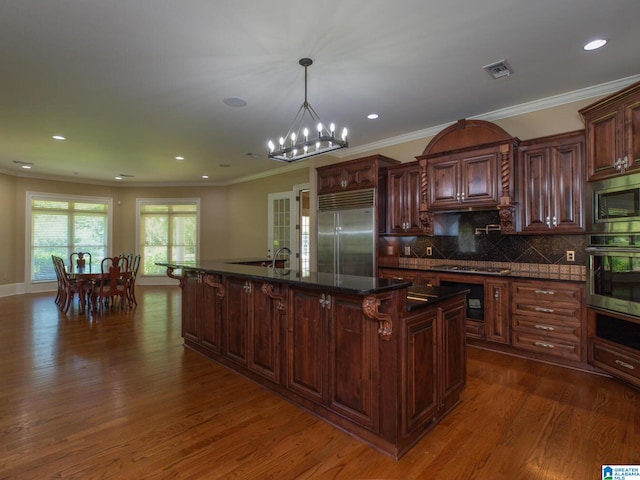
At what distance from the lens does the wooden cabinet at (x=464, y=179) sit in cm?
399

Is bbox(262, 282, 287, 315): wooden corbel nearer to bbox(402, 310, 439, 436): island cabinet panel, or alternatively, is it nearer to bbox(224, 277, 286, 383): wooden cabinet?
bbox(224, 277, 286, 383): wooden cabinet

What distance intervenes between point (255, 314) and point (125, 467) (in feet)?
4.48

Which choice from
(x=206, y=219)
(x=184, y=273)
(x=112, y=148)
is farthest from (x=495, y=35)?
(x=206, y=219)

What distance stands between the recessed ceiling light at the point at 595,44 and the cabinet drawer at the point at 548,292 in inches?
83.8

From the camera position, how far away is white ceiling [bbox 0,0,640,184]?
2398 mm

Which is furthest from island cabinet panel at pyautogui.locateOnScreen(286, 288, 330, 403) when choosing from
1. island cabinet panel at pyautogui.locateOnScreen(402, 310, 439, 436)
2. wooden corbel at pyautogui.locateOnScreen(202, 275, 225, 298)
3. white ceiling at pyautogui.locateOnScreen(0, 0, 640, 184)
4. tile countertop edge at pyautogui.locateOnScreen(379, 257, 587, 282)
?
tile countertop edge at pyautogui.locateOnScreen(379, 257, 587, 282)

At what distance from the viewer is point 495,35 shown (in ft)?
8.82

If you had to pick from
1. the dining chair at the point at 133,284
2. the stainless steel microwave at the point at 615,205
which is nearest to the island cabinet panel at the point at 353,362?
the stainless steel microwave at the point at 615,205

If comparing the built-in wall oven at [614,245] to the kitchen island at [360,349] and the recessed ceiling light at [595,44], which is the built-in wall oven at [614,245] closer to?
the recessed ceiling light at [595,44]

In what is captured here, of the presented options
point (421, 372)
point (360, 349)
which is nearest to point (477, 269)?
point (421, 372)

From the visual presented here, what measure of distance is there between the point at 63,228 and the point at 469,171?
957 cm

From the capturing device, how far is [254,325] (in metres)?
3.06

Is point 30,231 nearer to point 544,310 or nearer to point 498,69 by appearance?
point 498,69

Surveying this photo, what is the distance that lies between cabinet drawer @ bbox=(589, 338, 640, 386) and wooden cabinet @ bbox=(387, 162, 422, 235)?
2273mm
